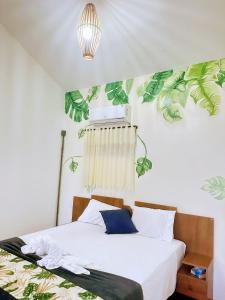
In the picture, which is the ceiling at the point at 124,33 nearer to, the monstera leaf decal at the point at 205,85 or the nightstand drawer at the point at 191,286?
the monstera leaf decal at the point at 205,85

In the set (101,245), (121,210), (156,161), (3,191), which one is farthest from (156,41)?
(3,191)

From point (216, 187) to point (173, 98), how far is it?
1.22 metres

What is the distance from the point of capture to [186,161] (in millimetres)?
2895

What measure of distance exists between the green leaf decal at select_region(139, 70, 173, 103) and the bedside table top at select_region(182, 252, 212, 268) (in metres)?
2.00

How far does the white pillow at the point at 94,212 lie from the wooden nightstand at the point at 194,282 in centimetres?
118

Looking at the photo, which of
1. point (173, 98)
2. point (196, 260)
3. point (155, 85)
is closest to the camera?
point (196, 260)

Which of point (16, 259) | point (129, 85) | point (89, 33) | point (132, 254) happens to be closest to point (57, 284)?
point (16, 259)

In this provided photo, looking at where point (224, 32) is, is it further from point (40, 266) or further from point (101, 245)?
point (40, 266)

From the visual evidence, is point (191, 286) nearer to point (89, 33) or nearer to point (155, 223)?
point (155, 223)

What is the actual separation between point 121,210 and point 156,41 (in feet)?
6.98

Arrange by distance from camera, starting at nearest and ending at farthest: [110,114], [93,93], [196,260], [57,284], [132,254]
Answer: [57,284], [132,254], [196,260], [110,114], [93,93]

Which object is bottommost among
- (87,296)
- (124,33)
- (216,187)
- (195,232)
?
(87,296)

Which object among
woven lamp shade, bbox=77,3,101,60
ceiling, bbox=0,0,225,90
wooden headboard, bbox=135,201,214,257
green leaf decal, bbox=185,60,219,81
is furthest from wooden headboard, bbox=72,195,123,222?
woven lamp shade, bbox=77,3,101,60

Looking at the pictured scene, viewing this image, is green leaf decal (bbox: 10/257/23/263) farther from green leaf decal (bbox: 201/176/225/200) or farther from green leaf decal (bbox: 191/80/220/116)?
green leaf decal (bbox: 191/80/220/116)
